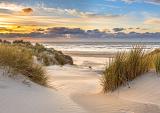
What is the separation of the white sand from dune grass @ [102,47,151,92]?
0.68 ft

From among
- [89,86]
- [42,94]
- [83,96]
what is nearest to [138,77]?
[83,96]

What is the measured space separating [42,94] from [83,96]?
195 centimetres

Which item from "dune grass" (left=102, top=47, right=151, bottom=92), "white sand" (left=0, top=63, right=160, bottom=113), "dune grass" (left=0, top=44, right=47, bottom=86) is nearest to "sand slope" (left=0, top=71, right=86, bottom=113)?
"white sand" (left=0, top=63, right=160, bottom=113)

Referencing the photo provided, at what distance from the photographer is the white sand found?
21.2ft

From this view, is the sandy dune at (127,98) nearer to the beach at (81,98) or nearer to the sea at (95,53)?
the beach at (81,98)

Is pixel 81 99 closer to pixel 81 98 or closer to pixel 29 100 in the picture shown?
pixel 81 98

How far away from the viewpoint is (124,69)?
970 cm

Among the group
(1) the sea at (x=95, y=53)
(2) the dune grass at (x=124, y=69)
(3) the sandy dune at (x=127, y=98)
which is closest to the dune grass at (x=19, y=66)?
(3) the sandy dune at (x=127, y=98)

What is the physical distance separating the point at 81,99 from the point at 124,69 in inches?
60.8

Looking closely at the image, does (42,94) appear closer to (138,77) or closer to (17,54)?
(17,54)

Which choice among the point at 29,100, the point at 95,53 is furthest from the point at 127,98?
the point at 95,53

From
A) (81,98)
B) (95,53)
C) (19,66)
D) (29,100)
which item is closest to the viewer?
(29,100)

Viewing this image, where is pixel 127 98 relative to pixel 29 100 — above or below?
below

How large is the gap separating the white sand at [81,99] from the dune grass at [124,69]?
0.21 meters
